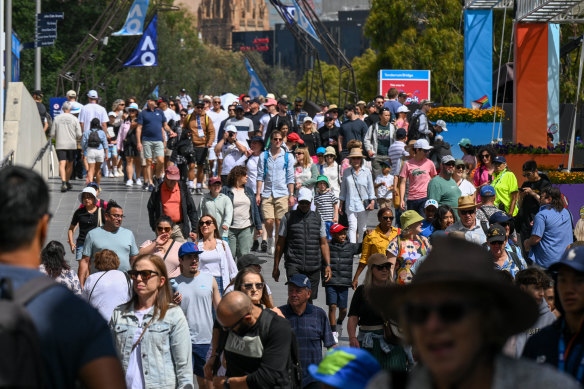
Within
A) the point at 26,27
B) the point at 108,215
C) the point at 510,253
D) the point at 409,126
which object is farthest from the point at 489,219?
the point at 26,27

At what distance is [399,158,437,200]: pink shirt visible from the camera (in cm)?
1561

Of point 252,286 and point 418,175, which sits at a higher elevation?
point 418,175

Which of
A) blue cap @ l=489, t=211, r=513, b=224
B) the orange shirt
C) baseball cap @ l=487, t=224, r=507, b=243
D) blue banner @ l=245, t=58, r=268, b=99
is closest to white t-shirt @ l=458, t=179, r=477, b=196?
blue cap @ l=489, t=211, r=513, b=224

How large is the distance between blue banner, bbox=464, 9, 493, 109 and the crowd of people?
6.83 m

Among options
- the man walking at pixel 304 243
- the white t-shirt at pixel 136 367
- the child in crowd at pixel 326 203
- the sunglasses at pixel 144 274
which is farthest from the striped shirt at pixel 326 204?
the white t-shirt at pixel 136 367

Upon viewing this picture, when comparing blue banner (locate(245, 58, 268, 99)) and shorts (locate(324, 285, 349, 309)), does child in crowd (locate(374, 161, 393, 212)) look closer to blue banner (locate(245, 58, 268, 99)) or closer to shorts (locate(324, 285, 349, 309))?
shorts (locate(324, 285, 349, 309))

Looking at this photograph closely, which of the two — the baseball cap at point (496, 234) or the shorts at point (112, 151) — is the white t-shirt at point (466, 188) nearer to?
the baseball cap at point (496, 234)

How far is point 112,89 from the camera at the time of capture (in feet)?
180

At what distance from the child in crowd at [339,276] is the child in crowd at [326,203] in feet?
10.4

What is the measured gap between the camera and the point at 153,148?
71.6 feet

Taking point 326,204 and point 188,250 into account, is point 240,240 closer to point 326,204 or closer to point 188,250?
point 326,204

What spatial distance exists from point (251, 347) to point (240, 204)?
310 inches

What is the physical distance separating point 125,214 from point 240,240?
18.6ft

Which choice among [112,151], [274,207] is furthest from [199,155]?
[112,151]
